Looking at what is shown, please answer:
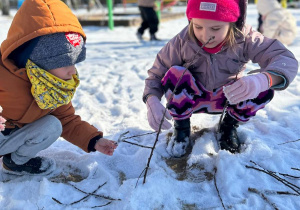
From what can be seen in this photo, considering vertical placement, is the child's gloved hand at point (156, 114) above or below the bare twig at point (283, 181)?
above

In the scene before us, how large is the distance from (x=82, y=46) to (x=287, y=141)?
4.49 feet

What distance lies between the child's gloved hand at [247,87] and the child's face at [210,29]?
30 cm

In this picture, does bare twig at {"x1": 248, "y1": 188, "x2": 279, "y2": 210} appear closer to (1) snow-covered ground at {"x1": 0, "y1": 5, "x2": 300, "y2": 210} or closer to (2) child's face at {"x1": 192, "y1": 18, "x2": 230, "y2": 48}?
(1) snow-covered ground at {"x1": 0, "y1": 5, "x2": 300, "y2": 210}

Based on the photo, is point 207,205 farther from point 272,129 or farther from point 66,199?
point 272,129

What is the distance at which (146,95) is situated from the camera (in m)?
1.78

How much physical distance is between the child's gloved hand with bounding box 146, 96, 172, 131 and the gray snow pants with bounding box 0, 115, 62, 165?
1.65 feet

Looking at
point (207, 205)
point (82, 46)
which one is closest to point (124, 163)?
point (207, 205)

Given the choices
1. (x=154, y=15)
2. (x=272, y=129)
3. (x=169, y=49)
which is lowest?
(x=154, y=15)

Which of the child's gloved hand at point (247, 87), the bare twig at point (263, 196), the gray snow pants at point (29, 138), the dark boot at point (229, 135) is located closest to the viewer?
the bare twig at point (263, 196)

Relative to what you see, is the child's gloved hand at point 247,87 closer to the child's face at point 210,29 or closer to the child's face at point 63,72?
the child's face at point 210,29

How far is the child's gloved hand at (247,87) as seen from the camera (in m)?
1.49

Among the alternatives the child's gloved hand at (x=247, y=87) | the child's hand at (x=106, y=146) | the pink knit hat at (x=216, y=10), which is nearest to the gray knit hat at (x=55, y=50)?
the child's hand at (x=106, y=146)

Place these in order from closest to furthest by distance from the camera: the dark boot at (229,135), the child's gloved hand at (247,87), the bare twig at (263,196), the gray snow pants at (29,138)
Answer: the bare twig at (263,196)
the child's gloved hand at (247,87)
the gray snow pants at (29,138)
the dark boot at (229,135)

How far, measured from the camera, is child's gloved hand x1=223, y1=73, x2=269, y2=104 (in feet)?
4.88
